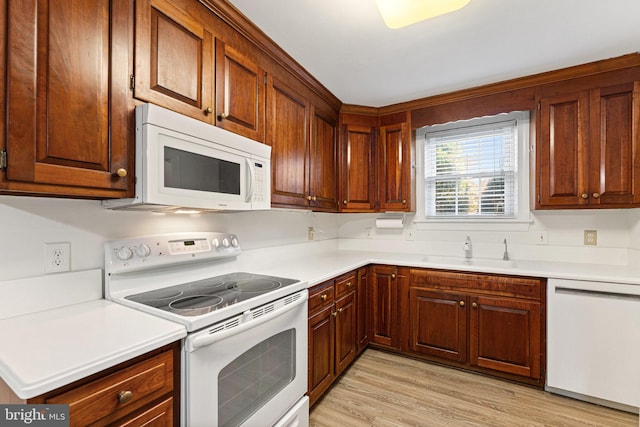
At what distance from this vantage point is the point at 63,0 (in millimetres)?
1020

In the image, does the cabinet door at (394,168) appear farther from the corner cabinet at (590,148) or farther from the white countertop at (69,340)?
the white countertop at (69,340)

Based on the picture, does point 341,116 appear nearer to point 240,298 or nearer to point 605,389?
point 240,298

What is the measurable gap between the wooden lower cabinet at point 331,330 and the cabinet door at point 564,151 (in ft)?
5.36

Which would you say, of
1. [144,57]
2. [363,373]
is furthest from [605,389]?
[144,57]

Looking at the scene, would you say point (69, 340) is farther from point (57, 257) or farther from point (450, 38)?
point (450, 38)

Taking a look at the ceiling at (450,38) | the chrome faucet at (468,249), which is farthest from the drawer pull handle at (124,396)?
the chrome faucet at (468,249)

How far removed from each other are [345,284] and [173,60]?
1.75m

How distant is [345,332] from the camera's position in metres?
2.29

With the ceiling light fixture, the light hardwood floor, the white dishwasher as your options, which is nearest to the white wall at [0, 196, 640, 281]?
the white dishwasher

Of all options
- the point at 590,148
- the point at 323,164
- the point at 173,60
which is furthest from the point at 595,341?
the point at 173,60

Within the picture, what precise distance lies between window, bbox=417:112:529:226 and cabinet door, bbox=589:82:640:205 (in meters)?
0.53

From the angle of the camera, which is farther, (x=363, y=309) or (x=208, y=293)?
(x=363, y=309)

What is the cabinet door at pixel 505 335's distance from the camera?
2.14 meters

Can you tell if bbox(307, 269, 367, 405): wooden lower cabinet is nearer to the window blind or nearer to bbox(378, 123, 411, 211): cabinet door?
bbox(378, 123, 411, 211): cabinet door
